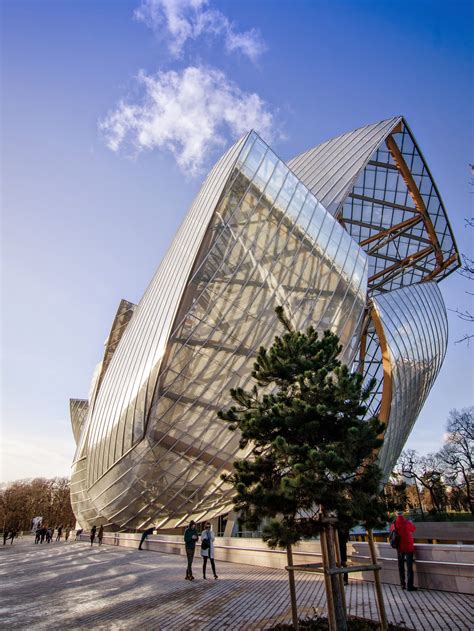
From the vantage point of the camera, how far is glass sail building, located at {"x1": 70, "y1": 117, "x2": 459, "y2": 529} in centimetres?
2280

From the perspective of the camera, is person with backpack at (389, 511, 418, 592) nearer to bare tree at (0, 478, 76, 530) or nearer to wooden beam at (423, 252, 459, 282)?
wooden beam at (423, 252, 459, 282)

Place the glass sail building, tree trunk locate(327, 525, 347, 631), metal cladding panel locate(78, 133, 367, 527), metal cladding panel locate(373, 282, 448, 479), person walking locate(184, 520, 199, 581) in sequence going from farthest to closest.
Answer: metal cladding panel locate(373, 282, 448, 479), the glass sail building, metal cladding panel locate(78, 133, 367, 527), person walking locate(184, 520, 199, 581), tree trunk locate(327, 525, 347, 631)

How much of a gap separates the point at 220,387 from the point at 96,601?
542 inches

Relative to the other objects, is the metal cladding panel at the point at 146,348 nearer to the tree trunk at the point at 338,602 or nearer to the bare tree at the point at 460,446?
the tree trunk at the point at 338,602

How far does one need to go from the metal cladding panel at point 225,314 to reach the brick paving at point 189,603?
957 centimetres

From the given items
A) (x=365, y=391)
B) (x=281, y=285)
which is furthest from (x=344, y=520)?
(x=281, y=285)

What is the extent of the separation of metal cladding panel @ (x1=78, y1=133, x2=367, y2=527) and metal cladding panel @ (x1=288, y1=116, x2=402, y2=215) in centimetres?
654

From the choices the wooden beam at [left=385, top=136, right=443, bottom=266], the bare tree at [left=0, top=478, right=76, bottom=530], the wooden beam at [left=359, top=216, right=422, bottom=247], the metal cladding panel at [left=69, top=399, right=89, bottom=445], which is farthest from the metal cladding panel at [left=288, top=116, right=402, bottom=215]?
the bare tree at [left=0, top=478, right=76, bottom=530]

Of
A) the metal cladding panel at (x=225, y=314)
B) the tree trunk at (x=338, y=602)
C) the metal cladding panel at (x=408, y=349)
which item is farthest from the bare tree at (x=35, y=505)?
the tree trunk at (x=338, y=602)

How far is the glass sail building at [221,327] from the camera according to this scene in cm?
2280

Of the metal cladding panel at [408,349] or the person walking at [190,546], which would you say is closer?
the person walking at [190,546]

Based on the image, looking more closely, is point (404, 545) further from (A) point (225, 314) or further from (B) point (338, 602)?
A: (A) point (225, 314)

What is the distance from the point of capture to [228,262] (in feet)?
75.0

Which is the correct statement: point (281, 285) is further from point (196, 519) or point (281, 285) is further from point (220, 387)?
point (196, 519)
